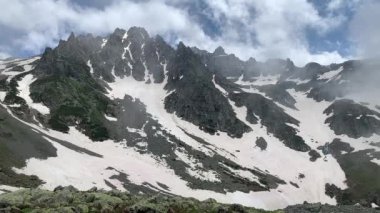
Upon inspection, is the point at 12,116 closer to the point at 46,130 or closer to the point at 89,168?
the point at 46,130

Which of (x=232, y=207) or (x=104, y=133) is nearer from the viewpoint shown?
(x=232, y=207)

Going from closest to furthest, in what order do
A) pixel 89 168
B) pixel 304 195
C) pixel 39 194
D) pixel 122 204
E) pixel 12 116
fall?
pixel 122 204 < pixel 39 194 < pixel 89 168 < pixel 12 116 < pixel 304 195

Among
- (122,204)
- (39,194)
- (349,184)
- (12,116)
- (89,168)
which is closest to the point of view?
(122,204)

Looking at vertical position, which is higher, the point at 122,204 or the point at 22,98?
the point at 22,98

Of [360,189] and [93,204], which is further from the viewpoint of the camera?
[360,189]

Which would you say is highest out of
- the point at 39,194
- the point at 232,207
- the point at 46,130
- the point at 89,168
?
the point at 46,130

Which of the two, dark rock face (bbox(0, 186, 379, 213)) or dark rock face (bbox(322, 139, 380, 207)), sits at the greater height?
dark rock face (bbox(322, 139, 380, 207))

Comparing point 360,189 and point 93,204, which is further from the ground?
point 360,189

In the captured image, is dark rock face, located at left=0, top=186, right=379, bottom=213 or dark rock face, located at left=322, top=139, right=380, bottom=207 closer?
dark rock face, located at left=0, top=186, right=379, bottom=213

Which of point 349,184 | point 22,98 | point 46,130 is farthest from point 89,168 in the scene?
point 349,184

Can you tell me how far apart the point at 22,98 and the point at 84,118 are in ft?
84.8

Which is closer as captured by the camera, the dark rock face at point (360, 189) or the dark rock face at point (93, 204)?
the dark rock face at point (93, 204)

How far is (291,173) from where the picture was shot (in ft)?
647

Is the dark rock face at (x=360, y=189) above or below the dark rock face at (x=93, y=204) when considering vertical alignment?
above
